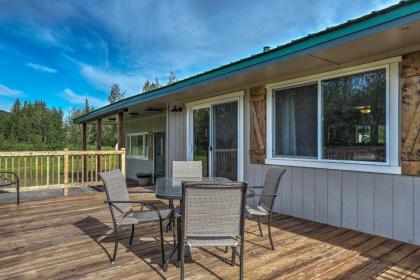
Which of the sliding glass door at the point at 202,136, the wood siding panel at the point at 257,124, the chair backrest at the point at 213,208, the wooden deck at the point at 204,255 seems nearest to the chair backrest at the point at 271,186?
the wooden deck at the point at 204,255

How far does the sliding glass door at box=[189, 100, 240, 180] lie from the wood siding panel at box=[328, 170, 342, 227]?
1878mm

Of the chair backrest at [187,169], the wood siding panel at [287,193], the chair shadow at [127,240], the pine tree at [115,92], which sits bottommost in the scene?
the chair shadow at [127,240]

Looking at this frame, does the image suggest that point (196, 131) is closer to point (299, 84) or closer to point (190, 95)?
point (190, 95)

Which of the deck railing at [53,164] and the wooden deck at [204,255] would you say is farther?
the deck railing at [53,164]

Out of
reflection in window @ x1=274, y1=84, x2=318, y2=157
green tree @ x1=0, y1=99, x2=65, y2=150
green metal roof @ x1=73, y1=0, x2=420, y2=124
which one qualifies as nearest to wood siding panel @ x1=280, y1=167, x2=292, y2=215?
reflection in window @ x1=274, y1=84, x2=318, y2=157

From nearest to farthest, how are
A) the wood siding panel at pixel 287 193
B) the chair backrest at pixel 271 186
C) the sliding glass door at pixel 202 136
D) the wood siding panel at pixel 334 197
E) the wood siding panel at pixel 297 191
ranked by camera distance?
the chair backrest at pixel 271 186, the wood siding panel at pixel 334 197, the wood siding panel at pixel 297 191, the wood siding panel at pixel 287 193, the sliding glass door at pixel 202 136

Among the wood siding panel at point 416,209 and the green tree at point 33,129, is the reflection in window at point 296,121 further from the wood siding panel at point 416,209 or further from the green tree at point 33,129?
the green tree at point 33,129

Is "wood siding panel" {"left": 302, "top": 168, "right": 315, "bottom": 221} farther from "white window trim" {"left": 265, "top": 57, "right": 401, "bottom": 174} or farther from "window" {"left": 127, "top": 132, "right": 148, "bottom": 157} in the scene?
"window" {"left": 127, "top": 132, "right": 148, "bottom": 157}

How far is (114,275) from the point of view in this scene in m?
2.38

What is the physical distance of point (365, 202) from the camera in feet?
11.6

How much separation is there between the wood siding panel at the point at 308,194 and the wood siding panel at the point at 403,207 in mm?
1057

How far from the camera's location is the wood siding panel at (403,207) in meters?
3.14

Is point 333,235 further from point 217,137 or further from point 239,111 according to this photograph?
point 217,137

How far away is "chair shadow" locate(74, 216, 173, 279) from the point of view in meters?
2.76
